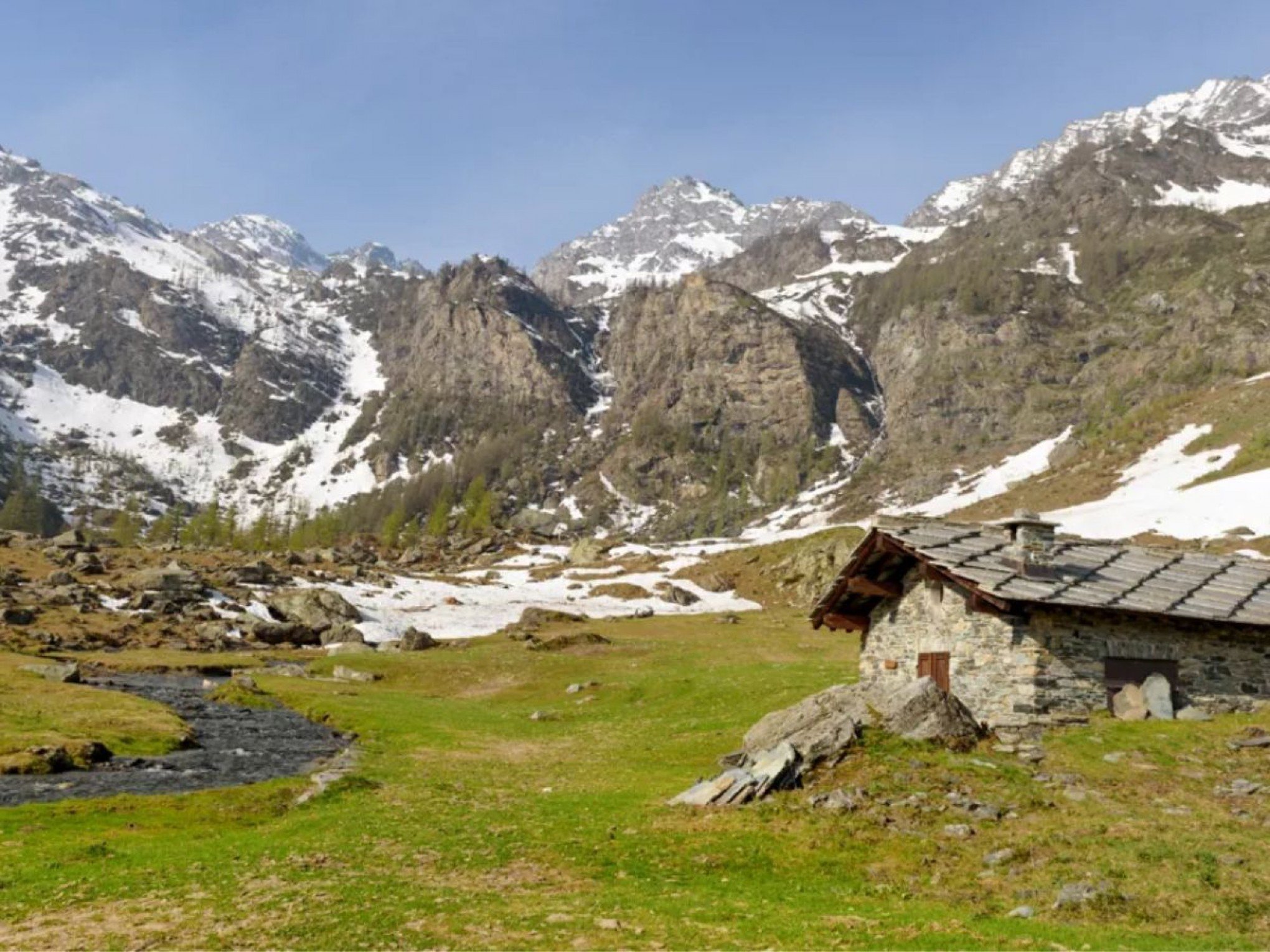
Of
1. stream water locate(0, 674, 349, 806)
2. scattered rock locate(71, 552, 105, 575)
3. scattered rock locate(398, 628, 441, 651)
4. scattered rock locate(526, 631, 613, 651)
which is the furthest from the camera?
scattered rock locate(71, 552, 105, 575)

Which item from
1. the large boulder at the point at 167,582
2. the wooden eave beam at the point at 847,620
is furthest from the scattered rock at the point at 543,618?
the wooden eave beam at the point at 847,620

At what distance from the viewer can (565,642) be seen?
8056 centimetres

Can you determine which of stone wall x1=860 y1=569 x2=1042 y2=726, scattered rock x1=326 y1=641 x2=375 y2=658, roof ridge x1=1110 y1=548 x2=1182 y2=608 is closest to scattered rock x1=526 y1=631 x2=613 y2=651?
scattered rock x1=326 y1=641 x2=375 y2=658

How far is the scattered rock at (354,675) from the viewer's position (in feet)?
231

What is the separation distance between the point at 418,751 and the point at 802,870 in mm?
26010

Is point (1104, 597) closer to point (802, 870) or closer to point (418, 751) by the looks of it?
point (802, 870)

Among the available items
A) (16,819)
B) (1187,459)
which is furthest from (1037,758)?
(1187,459)

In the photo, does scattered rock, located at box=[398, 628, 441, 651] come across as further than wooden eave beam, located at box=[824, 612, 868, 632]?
Yes

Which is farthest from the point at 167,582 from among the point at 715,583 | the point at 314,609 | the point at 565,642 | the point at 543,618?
the point at 715,583

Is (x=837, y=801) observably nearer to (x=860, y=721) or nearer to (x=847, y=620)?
(x=860, y=721)

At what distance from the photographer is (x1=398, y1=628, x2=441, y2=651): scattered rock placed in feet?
278

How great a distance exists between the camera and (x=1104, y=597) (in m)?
30.5

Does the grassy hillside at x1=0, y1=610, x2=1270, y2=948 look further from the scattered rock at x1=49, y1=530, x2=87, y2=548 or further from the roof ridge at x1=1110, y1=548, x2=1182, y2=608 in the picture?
the scattered rock at x1=49, y1=530, x2=87, y2=548

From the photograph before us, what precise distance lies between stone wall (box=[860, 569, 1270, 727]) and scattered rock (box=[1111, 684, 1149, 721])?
0.51 metres
